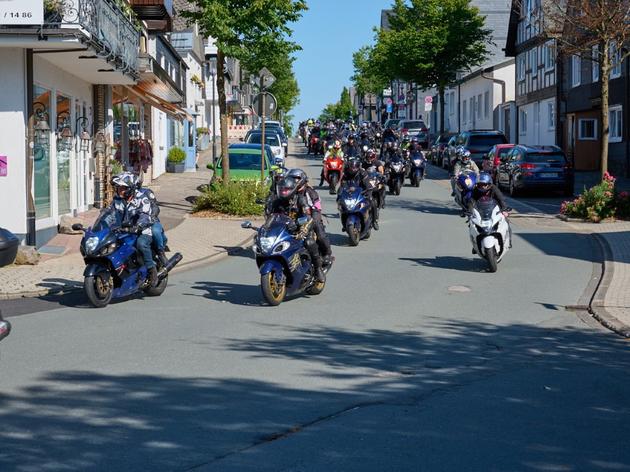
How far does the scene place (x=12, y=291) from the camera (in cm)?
1322

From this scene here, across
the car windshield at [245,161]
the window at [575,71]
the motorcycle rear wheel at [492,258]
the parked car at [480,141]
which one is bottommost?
the motorcycle rear wheel at [492,258]

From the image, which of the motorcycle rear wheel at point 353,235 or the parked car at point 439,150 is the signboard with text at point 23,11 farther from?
the parked car at point 439,150

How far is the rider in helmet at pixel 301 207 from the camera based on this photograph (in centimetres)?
1241

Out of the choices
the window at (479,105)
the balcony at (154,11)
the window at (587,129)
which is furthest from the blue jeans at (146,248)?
the window at (479,105)

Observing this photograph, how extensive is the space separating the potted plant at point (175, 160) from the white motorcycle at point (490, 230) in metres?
25.1

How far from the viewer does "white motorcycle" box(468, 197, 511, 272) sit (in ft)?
49.1

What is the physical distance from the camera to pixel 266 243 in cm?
1172

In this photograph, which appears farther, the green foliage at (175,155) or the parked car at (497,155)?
the green foliage at (175,155)

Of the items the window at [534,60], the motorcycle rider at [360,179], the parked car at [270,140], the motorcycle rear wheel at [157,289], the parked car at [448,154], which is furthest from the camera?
the window at [534,60]

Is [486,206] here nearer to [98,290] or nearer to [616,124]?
[98,290]

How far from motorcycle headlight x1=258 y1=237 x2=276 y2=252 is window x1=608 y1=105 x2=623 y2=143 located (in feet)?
86.2

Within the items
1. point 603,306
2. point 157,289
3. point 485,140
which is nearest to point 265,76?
point 485,140

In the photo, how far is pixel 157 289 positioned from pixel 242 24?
42.3ft

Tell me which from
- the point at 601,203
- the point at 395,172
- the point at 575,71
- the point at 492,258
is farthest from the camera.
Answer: the point at 575,71
